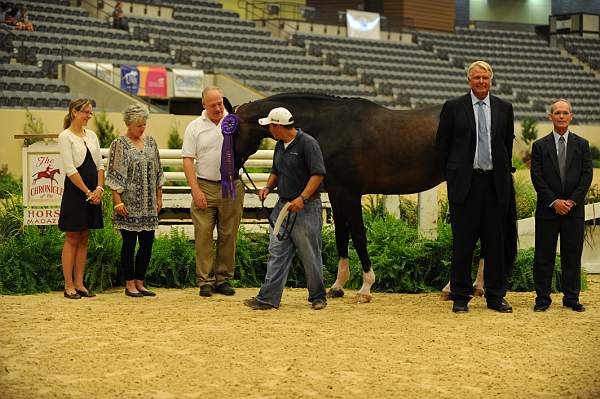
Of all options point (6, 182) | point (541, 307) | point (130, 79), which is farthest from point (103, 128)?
point (541, 307)

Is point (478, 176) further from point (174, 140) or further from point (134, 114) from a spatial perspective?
point (174, 140)

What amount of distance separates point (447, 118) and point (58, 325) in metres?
3.50

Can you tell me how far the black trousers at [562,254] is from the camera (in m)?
8.31

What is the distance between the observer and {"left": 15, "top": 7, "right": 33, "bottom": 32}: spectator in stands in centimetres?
2772

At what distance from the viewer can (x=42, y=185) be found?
31.4 ft

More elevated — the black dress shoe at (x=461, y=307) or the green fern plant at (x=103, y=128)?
the green fern plant at (x=103, y=128)

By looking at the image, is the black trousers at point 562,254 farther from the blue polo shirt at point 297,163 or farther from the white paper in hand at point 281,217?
the white paper in hand at point 281,217

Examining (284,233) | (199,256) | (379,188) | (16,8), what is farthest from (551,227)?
(16,8)

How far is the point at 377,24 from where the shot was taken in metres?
39.0

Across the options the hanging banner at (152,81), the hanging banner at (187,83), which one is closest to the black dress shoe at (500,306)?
the hanging banner at (152,81)

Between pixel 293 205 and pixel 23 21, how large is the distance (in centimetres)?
2217

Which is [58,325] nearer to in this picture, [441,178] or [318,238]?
[318,238]

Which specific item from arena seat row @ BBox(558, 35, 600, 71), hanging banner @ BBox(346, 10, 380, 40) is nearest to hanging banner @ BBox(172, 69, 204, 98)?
hanging banner @ BBox(346, 10, 380, 40)

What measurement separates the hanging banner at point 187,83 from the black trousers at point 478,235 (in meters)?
19.9
